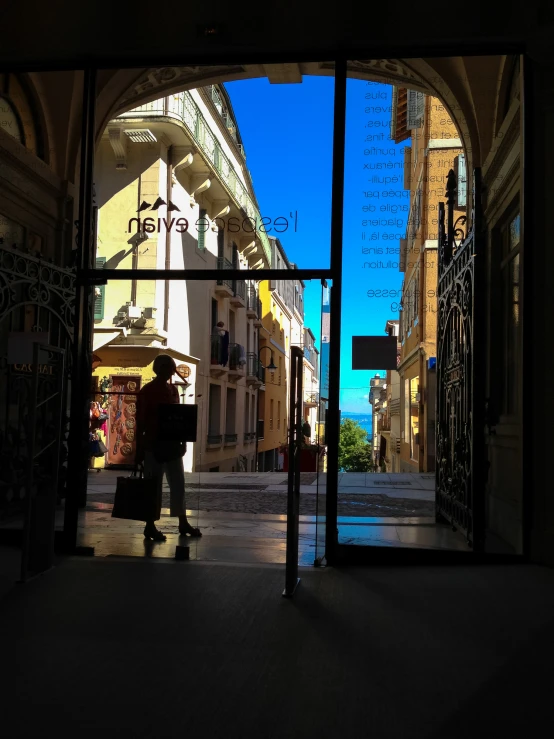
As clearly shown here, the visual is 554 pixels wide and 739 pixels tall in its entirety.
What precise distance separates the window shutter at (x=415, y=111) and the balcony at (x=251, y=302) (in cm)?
422

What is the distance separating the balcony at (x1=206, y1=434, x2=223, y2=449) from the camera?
28.9ft

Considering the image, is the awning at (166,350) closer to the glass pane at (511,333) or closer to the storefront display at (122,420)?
the storefront display at (122,420)

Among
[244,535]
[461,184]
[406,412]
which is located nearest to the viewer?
[244,535]

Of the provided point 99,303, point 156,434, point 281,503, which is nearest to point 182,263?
point 156,434

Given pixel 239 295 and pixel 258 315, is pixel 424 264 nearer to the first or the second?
pixel 258 315

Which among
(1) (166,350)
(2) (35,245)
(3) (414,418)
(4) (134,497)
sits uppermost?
(2) (35,245)

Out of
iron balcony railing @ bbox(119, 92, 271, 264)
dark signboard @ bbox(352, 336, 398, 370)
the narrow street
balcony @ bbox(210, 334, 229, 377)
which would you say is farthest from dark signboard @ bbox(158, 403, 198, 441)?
dark signboard @ bbox(352, 336, 398, 370)

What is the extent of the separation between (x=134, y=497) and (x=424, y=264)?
38.7ft

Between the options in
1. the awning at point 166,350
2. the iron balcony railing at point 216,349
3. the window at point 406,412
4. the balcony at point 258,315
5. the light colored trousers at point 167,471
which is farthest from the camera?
the window at point 406,412

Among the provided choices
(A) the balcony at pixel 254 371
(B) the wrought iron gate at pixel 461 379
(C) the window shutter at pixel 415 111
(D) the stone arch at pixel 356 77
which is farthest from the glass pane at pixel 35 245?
(C) the window shutter at pixel 415 111

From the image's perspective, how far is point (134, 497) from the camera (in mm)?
6336

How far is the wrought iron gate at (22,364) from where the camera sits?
713cm

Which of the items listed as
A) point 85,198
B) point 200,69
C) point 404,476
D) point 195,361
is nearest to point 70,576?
point 85,198

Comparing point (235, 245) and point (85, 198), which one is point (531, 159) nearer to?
point (235, 245)
